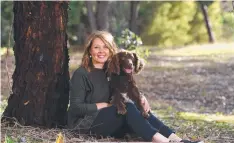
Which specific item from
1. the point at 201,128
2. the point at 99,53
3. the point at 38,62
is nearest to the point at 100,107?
the point at 99,53

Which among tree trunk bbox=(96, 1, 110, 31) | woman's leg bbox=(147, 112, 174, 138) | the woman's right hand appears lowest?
woman's leg bbox=(147, 112, 174, 138)

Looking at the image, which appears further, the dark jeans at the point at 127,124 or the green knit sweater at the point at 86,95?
the green knit sweater at the point at 86,95

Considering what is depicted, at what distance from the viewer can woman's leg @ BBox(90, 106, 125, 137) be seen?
4594 millimetres

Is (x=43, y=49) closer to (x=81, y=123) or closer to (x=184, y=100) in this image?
(x=81, y=123)

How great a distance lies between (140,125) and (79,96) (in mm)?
634

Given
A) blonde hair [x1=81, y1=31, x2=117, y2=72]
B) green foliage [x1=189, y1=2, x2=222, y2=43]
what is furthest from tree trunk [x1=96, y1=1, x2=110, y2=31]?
blonde hair [x1=81, y1=31, x2=117, y2=72]

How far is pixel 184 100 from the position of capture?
1024cm

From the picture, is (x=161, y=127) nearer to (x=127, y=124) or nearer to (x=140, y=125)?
(x=140, y=125)

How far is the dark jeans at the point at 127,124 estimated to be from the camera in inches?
176

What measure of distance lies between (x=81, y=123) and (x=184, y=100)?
18.8 ft

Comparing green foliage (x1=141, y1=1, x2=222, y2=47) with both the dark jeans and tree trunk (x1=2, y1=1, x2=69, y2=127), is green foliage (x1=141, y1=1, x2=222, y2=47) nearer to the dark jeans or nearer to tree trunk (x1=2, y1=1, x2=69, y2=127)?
tree trunk (x1=2, y1=1, x2=69, y2=127)

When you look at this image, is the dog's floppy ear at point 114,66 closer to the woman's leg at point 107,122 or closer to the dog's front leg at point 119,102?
the dog's front leg at point 119,102

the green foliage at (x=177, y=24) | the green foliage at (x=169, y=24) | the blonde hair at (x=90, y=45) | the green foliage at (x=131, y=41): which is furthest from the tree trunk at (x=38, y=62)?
the green foliage at (x=169, y=24)

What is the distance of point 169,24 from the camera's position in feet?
102
